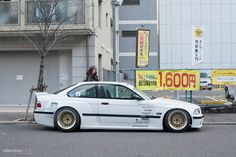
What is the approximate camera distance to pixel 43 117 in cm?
1197

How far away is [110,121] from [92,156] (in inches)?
145

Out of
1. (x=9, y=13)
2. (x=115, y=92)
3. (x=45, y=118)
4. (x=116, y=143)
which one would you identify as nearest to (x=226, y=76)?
(x=115, y=92)

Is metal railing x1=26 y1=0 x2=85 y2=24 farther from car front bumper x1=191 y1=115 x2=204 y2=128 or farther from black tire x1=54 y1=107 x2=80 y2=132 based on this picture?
car front bumper x1=191 y1=115 x2=204 y2=128

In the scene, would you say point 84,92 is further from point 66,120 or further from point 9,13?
point 9,13

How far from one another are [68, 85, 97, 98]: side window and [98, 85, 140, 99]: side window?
187 millimetres

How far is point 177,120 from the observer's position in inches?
462

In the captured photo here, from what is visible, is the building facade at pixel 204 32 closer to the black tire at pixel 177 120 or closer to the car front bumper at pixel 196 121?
the car front bumper at pixel 196 121

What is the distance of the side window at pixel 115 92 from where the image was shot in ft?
39.0

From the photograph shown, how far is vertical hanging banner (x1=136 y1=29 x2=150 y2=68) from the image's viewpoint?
800 inches

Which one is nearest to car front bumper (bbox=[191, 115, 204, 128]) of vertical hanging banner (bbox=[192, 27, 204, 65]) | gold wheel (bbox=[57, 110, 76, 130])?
gold wheel (bbox=[57, 110, 76, 130])

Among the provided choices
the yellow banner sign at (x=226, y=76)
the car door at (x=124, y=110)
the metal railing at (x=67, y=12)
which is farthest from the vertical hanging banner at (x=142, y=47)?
the car door at (x=124, y=110)

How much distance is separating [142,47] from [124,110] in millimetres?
9052

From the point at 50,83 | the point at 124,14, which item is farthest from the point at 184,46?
the point at 50,83

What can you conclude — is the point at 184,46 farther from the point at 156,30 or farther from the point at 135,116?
the point at 135,116
